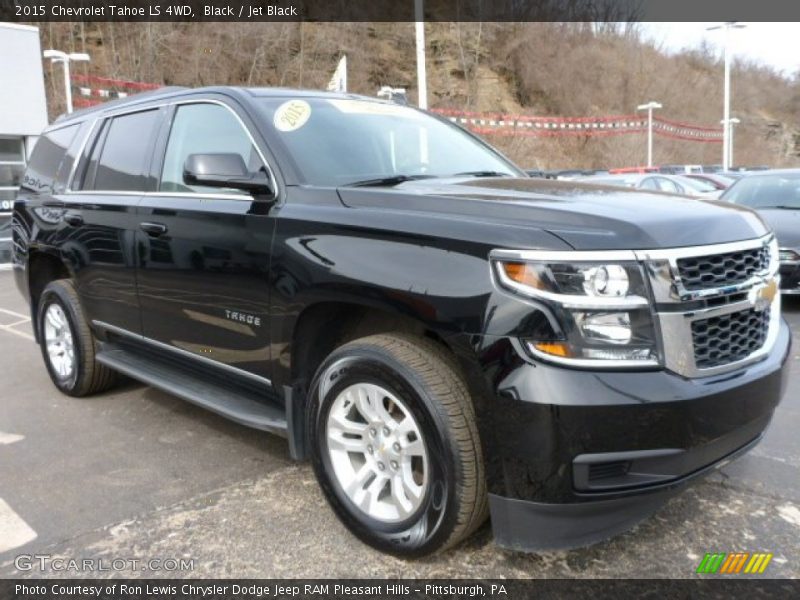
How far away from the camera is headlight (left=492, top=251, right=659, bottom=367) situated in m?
2.21

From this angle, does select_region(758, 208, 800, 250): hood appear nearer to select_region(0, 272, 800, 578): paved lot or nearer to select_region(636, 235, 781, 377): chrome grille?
select_region(0, 272, 800, 578): paved lot

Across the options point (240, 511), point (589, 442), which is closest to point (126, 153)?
point (240, 511)

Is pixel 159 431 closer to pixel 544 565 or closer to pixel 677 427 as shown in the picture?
pixel 544 565

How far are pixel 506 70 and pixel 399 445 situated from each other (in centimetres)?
5180

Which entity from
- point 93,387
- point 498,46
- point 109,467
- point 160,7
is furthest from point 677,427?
point 498,46

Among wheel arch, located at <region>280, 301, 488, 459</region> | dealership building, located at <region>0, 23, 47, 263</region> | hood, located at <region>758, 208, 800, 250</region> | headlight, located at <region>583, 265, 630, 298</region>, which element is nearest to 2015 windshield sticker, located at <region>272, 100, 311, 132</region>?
wheel arch, located at <region>280, 301, 488, 459</region>

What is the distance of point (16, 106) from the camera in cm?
1492

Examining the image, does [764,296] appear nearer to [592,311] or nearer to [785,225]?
[592,311]

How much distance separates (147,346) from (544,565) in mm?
2575

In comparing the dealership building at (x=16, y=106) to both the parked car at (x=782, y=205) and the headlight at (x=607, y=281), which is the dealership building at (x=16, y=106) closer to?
the parked car at (x=782, y=205)

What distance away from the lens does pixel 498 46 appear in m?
50.3

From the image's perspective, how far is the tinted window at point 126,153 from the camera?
4023 mm

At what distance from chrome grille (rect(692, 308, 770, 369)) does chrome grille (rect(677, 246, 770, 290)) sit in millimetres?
122

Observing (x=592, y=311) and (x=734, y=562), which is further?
(x=734, y=562)
